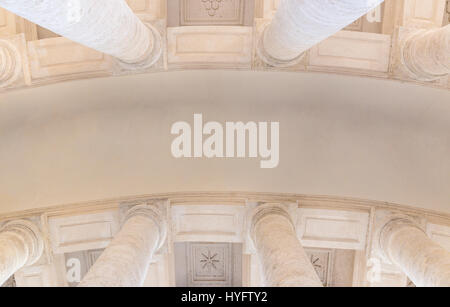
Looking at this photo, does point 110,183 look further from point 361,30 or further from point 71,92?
point 361,30

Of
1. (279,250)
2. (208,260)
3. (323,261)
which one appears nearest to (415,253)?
(279,250)

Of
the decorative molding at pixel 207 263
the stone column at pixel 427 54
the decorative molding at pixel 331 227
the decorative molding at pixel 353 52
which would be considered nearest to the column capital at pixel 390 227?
the decorative molding at pixel 331 227

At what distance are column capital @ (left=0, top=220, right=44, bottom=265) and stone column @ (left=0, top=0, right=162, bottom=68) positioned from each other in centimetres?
380

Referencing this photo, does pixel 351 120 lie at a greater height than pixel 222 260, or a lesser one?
greater

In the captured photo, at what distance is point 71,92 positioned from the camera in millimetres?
9227

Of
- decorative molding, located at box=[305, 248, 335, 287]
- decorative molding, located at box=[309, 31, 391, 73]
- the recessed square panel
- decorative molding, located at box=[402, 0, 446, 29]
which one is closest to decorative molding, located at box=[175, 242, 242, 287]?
decorative molding, located at box=[305, 248, 335, 287]

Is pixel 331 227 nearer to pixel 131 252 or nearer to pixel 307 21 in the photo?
pixel 131 252

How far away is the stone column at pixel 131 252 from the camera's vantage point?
5.32 metres

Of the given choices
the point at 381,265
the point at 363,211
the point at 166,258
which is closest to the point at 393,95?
the point at 363,211

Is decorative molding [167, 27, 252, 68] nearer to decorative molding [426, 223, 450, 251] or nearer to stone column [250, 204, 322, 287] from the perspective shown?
Result: stone column [250, 204, 322, 287]

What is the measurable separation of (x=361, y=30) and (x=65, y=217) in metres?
7.55

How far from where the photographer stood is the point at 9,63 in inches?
324

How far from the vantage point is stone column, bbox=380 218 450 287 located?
589cm
